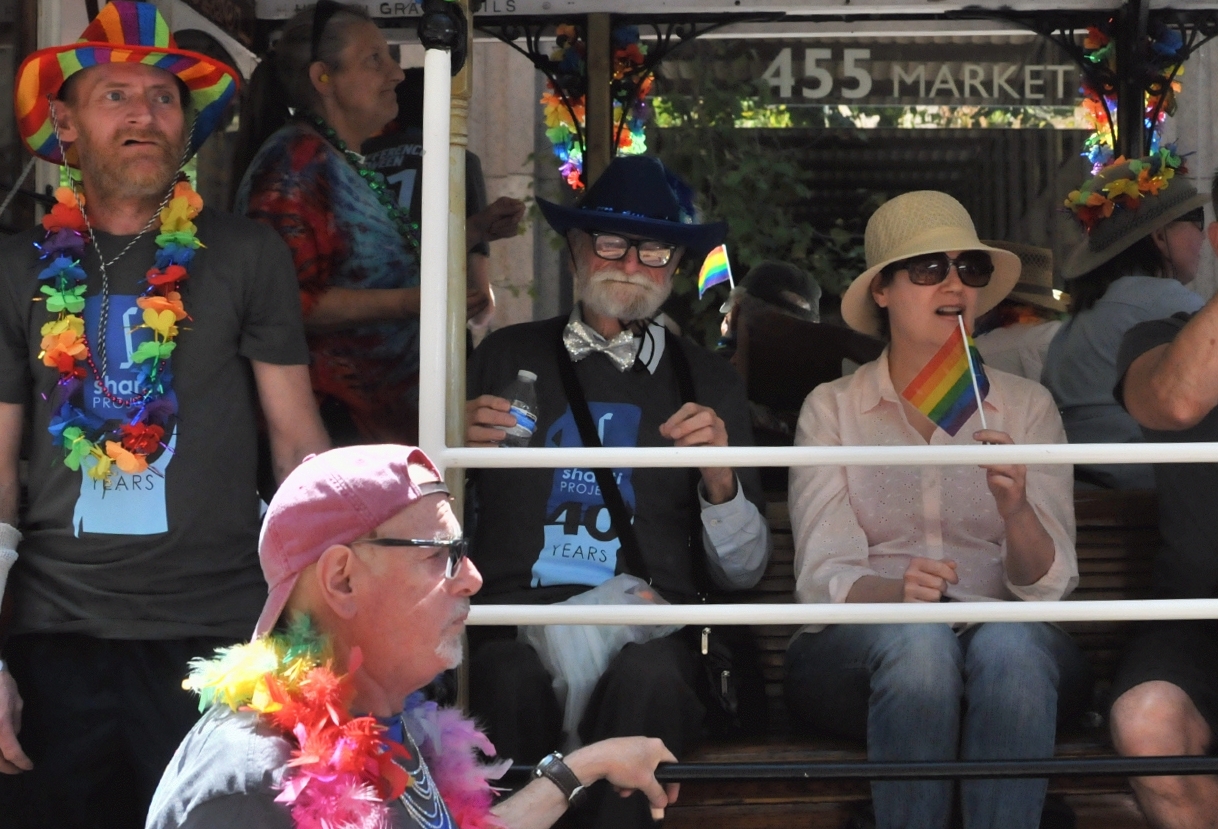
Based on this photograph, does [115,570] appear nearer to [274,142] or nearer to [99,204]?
[99,204]

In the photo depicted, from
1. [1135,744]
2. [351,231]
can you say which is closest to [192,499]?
[351,231]

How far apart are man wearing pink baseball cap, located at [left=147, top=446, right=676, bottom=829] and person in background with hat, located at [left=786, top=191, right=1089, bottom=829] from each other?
3.84 ft

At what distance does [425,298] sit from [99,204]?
915mm

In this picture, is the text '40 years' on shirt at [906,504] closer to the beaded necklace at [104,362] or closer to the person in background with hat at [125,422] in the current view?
the person in background with hat at [125,422]

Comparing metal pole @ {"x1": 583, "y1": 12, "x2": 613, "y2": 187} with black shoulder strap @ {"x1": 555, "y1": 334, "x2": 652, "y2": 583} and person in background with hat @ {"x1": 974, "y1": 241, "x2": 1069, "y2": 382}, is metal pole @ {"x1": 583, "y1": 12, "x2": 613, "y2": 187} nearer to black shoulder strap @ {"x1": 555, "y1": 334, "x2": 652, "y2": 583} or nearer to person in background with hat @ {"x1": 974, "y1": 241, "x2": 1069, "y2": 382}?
person in background with hat @ {"x1": 974, "y1": 241, "x2": 1069, "y2": 382}

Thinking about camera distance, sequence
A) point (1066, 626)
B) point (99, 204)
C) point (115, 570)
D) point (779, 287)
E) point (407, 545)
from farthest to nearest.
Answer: point (779, 287)
point (1066, 626)
point (99, 204)
point (115, 570)
point (407, 545)

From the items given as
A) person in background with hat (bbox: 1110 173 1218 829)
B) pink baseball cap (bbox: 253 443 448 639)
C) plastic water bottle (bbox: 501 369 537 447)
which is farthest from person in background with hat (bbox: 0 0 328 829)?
person in background with hat (bbox: 1110 173 1218 829)

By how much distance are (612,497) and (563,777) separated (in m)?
1.19

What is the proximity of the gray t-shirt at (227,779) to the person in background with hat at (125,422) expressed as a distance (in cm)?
102

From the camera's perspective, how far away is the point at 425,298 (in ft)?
8.46

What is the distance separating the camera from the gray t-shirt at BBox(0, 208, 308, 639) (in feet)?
9.47

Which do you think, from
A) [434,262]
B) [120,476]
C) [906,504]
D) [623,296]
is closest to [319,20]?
[623,296]

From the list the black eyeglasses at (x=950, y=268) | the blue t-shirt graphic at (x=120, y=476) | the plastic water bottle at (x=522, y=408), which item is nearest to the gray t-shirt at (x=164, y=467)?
the blue t-shirt graphic at (x=120, y=476)

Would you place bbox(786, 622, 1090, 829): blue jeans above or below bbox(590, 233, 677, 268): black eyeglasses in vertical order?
below
